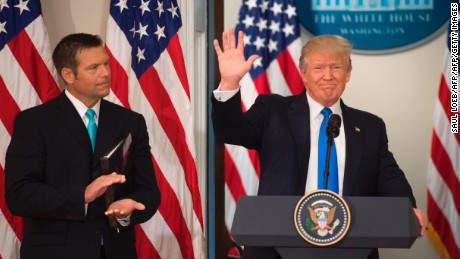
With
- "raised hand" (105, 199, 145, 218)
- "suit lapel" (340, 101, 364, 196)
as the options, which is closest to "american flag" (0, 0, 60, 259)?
"raised hand" (105, 199, 145, 218)

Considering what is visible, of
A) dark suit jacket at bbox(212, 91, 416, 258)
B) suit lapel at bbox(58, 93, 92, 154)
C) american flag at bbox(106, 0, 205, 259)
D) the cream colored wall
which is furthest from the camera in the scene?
the cream colored wall

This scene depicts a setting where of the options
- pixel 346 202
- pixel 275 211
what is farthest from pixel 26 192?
pixel 346 202

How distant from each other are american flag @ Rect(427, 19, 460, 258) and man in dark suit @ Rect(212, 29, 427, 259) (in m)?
2.08

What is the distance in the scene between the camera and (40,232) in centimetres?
314

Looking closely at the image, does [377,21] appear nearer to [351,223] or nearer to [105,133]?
[105,133]

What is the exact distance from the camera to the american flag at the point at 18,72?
176 inches

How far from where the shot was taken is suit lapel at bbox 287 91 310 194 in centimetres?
293

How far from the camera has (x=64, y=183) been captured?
316 cm

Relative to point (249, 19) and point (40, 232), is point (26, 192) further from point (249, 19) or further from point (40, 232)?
point (249, 19)

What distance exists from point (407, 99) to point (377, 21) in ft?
1.89

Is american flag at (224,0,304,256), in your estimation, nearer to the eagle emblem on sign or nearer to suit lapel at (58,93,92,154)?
suit lapel at (58,93,92,154)

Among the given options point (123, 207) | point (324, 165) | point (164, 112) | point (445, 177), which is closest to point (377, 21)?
point (445, 177)

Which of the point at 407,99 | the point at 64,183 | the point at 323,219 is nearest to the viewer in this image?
the point at 323,219

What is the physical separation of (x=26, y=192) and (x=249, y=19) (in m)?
2.55
